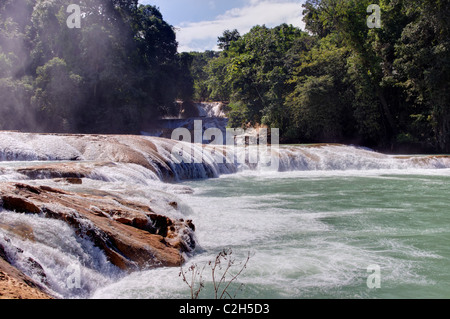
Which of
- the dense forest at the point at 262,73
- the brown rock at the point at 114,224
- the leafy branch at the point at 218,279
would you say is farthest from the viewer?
the dense forest at the point at 262,73

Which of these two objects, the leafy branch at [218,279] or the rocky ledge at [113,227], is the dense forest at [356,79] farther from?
the leafy branch at [218,279]

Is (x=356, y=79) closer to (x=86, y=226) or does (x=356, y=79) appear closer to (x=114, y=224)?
(x=114, y=224)

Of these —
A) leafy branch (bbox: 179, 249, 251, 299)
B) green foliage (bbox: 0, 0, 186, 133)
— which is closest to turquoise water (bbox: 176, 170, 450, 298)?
leafy branch (bbox: 179, 249, 251, 299)

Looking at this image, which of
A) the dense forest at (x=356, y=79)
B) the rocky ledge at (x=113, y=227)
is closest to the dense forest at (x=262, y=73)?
the dense forest at (x=356, y=79)

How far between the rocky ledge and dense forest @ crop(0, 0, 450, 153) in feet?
54.1

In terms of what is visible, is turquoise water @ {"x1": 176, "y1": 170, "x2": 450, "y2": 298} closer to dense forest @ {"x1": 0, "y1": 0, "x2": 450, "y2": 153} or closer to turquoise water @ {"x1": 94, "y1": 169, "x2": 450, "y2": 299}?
turquoise water @ {"x1": 94, "y1": 169, "x2": 450, "y2": 299}

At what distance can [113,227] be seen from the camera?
4723mm

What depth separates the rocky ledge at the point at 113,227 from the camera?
165 inches

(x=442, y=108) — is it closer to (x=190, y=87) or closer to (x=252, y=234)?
(x=252, y=234)

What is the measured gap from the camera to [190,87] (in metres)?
Answer: 36.3

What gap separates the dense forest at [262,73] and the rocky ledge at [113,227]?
1648cm

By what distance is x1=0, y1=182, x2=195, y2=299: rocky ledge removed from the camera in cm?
418

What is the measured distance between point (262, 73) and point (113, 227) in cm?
2141
